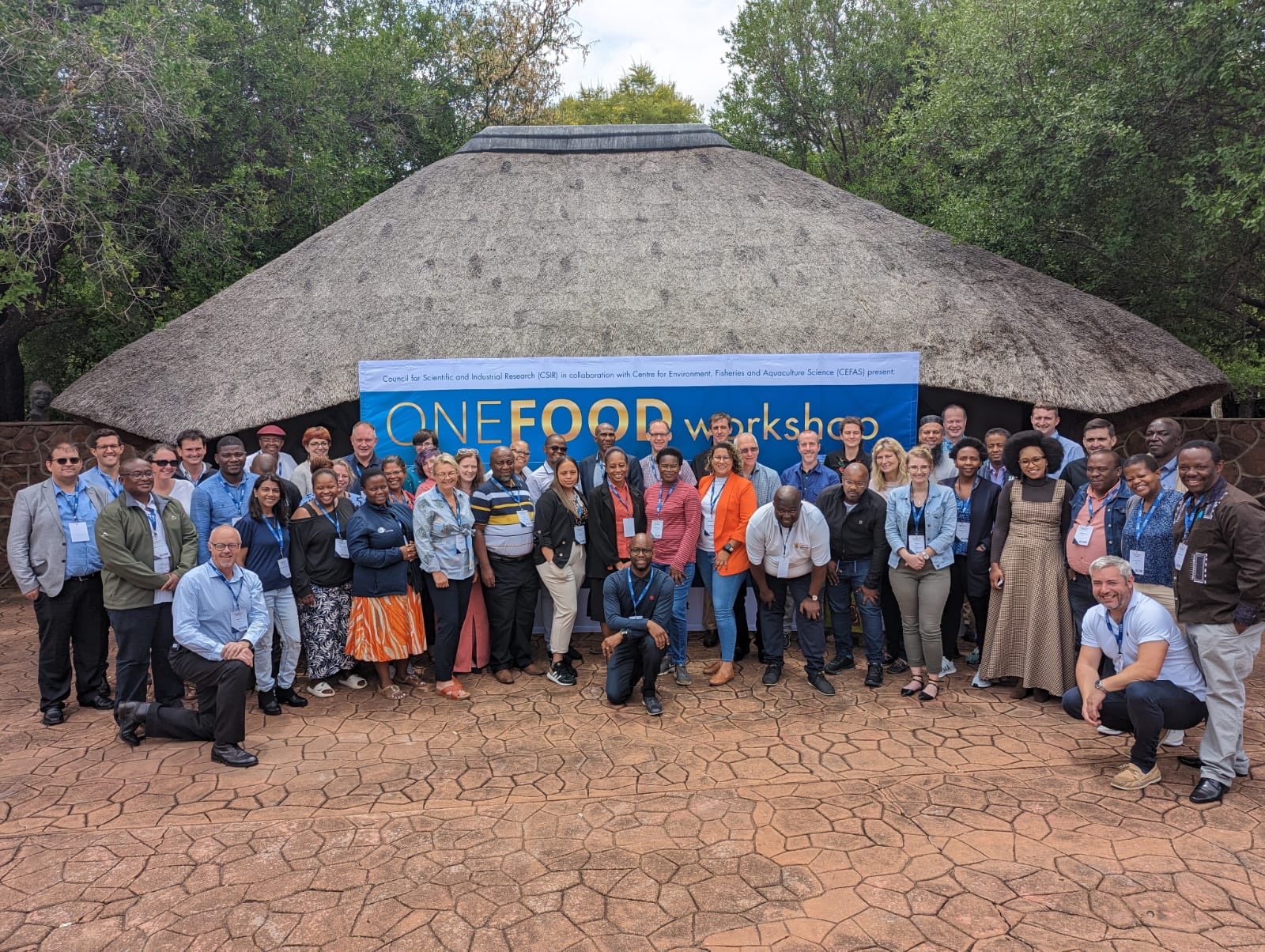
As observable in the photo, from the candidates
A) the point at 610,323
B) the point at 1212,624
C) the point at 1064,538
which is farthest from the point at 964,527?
the point at 610,323

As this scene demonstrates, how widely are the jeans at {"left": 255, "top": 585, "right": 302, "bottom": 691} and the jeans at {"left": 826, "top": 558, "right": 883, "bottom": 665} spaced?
3.88 meters

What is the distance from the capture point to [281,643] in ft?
19.5

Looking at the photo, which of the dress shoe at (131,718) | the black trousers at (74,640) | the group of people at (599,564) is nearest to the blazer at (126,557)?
the group of people at (599,564)

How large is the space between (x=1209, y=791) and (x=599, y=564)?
13.1 feet

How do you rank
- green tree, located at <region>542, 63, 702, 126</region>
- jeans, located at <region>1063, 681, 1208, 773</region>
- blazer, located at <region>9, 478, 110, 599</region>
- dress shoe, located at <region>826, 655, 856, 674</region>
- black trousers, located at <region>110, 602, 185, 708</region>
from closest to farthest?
jeans, located at <region>1063, 681, 1208, 773</region>, black trousers, located at <region>110, 602, 185, 708</region>, blazer, located at <region>9, 478, 110, 599</region>, dress shoe, located at <region>826, 655, 856, 674</region>, green tree, located at <region>542, 63, 702, 126</region>

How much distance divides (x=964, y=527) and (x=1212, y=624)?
1913 millimetres

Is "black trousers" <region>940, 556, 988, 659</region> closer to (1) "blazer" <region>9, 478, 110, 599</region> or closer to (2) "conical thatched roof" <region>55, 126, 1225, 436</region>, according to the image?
(2) "conical thatched roof" <region>55, 126, 1225, 436</region>

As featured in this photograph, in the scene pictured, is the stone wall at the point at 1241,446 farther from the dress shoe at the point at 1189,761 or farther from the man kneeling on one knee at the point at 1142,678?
the man kneeling on one knee at the point at 1142,678

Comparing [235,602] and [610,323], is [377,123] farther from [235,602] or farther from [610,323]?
[235,602]

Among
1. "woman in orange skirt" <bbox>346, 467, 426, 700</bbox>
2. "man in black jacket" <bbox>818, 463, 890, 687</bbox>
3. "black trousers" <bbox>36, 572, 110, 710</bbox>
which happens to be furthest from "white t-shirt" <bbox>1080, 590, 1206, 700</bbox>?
"black trousers" <bbox>36, 572, 110, 710</bbox>

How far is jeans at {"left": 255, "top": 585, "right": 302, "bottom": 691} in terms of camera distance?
226 inches

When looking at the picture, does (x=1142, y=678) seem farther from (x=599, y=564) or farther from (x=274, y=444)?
(x=274, y=444)

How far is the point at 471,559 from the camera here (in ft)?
20.5

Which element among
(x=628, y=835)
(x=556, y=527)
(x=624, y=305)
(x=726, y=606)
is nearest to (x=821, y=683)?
(x=726, y=606)
